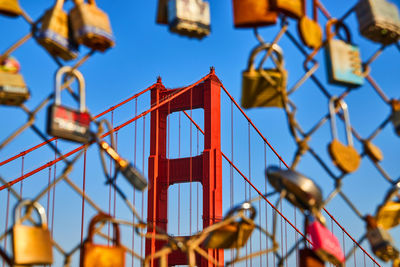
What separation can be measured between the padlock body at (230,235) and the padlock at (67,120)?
0.64m

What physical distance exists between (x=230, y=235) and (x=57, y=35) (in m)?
1.01

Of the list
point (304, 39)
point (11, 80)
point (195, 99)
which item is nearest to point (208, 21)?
point (304, 39)

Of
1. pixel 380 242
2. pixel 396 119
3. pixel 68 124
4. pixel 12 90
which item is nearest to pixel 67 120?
pixel 68 124

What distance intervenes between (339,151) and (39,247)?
1.22m

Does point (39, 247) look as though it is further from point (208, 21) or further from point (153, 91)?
point (153, 91)

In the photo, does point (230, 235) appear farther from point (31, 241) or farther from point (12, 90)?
point (12, 90)

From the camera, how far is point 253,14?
255 cm

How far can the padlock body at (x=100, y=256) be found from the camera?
2287mm

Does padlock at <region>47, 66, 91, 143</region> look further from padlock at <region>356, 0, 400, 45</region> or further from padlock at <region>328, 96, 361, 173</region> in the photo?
padlock at <region>356, 0, 400, 45</region>

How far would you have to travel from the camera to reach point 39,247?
7.23 ft

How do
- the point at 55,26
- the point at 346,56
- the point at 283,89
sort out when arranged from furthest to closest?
1. the point at 346,56
2. the point at 283,89
3. the point at 55,26

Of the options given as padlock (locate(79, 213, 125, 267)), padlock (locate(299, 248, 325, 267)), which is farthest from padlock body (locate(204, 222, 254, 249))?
padlock (locate(79, 213, 125, 267))

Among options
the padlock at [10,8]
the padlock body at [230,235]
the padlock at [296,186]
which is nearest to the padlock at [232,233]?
the padlock body at [230,235]

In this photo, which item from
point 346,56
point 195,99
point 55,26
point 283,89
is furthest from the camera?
point 195,99
